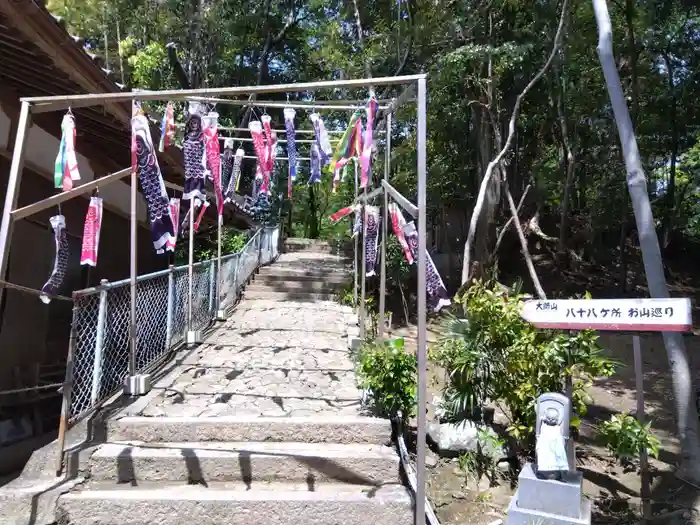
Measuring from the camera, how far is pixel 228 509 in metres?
3.85

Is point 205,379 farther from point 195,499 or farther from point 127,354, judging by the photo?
point 195,499

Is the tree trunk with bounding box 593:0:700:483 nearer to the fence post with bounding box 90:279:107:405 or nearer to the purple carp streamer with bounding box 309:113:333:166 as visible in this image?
the purple carp streamer with bounding box 309:113:333:166

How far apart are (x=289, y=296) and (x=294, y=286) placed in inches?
18.1

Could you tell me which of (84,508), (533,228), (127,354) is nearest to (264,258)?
(533,228)

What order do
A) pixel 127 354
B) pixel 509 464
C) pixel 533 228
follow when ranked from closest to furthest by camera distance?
1. pixel 509 464
2. pixel 127 354
3. pixel 533 228

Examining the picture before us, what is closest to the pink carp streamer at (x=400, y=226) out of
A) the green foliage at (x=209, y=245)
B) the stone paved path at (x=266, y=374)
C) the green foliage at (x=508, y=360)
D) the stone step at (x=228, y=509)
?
the green foliage at (x=508, y=360)

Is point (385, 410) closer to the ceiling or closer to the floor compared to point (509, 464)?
closer to the ceiling

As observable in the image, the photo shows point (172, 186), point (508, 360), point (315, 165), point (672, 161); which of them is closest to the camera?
point (508, 360)

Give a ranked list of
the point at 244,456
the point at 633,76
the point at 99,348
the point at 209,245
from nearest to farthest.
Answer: the point at 244,456 → the point at 99,348 → the point at 633,76 → the point at 209,245

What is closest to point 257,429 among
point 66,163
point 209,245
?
point 66,163

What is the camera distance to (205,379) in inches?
240

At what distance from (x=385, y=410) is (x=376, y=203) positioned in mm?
4285

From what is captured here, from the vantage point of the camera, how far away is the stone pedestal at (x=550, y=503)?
3439 millimetres

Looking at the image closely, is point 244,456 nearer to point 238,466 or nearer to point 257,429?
point 238,466
